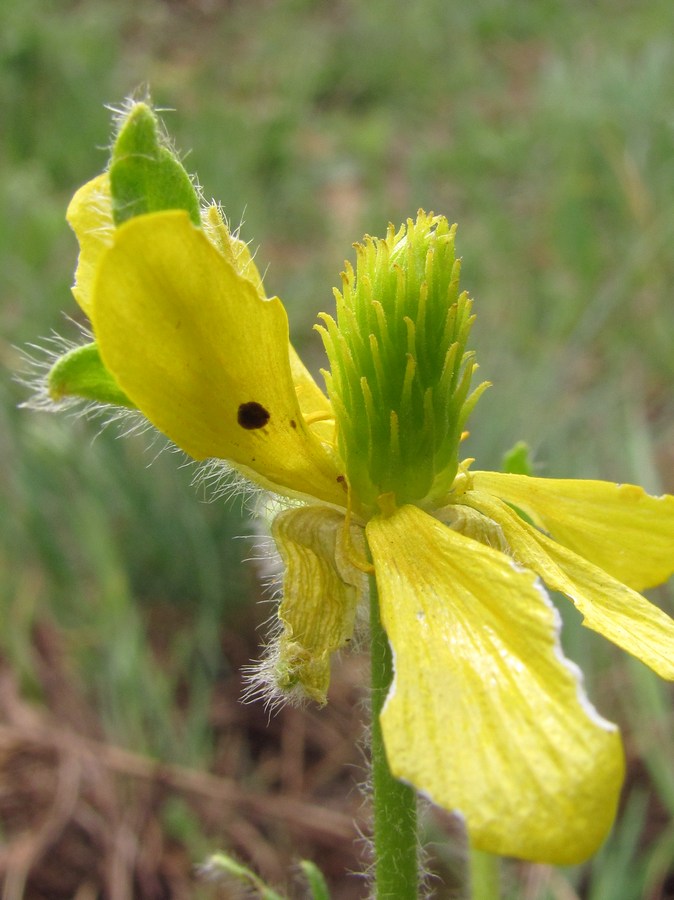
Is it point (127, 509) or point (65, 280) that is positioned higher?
point (65, 280)

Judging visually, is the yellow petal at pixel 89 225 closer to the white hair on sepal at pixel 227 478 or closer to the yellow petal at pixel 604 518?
the white hair on sepal at pixel 227 478

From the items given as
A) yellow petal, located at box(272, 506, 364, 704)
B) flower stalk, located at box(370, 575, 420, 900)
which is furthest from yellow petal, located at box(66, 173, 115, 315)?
flower stalk, located at box(370, 575, 420, 900)

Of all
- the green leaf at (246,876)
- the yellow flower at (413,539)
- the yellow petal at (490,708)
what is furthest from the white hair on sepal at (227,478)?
the green leaf at (246,876)

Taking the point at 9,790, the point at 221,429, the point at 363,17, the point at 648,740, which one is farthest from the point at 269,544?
the point at 363,17

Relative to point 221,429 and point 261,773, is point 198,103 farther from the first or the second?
point 221,429

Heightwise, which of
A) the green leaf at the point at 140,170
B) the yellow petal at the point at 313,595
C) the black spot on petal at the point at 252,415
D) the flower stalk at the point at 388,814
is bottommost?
the flower stalk at the point at 388,814

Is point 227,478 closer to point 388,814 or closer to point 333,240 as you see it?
point 388,814
